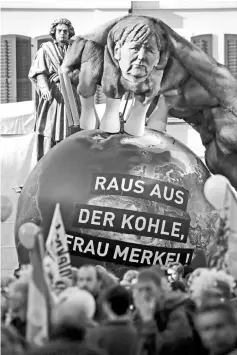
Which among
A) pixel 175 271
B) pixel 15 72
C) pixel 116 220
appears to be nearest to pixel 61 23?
pixel 15 72

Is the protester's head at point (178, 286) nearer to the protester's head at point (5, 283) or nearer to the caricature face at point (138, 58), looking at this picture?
the protester's head at point (5, 283)

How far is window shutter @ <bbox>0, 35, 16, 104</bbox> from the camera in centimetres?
845

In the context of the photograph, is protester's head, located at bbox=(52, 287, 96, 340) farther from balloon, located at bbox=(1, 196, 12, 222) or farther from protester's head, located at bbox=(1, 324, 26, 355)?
balloon, located at bbox=(1, 196, 12, 222)

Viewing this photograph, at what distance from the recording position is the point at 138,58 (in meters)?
5.47

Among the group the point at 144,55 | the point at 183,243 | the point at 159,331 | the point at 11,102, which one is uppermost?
the point at 144,55

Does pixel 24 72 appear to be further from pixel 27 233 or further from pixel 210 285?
pixel 210 285

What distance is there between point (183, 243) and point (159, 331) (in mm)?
1375

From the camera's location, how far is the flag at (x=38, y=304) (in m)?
3.65

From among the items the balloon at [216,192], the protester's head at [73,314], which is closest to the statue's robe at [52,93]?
the balloon at [216,192]

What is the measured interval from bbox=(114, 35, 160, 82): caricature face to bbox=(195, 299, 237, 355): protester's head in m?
1.91

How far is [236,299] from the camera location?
15.0ft

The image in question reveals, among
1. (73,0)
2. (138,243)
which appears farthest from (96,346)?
(73,0)

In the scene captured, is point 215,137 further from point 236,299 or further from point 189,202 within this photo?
point 236,299

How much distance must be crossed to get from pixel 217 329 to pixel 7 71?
198 inches
